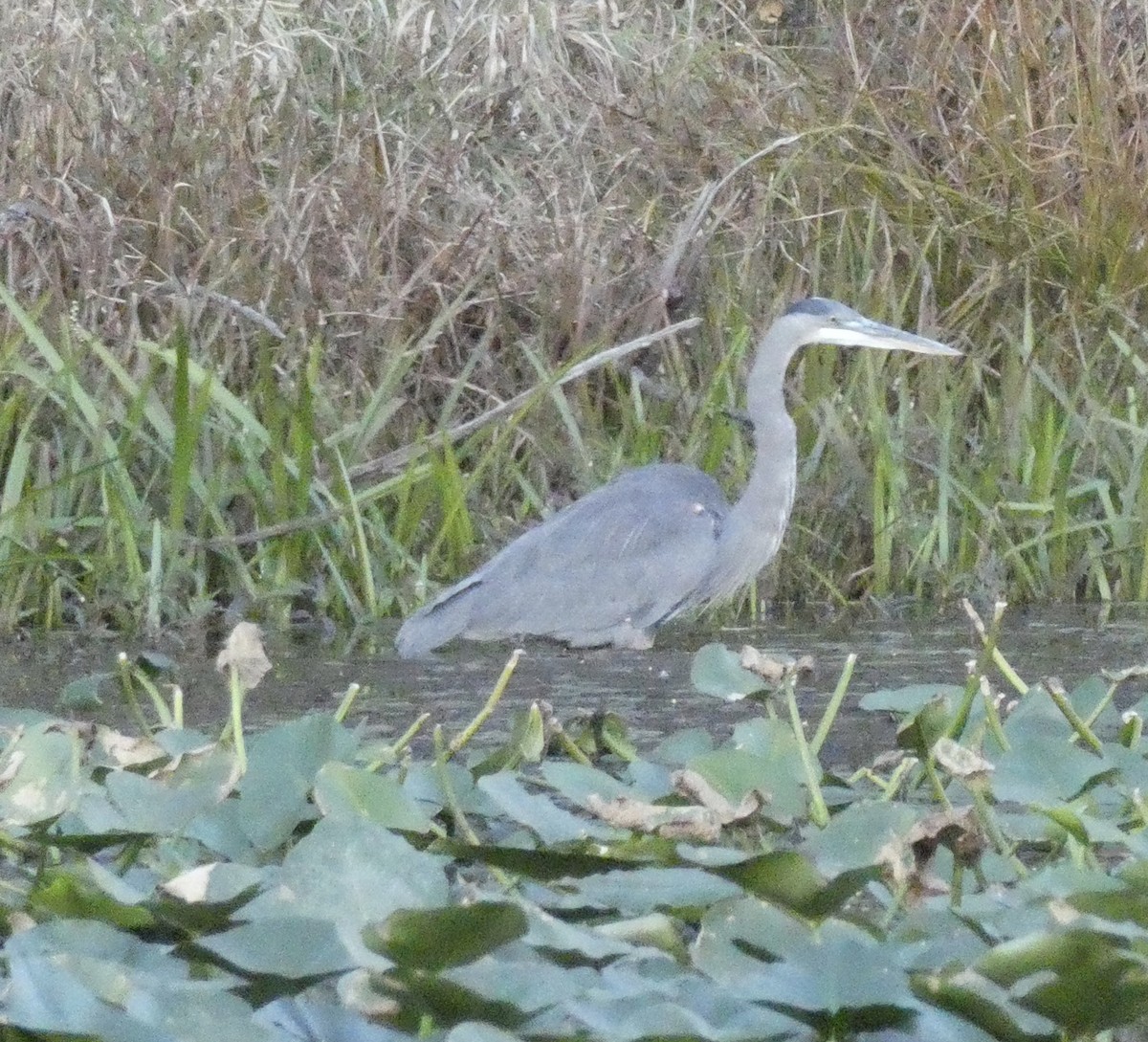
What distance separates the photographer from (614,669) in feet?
17.6

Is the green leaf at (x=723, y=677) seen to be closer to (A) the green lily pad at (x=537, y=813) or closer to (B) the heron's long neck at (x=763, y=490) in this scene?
(A) the green lily pad at (x=537, y=813)

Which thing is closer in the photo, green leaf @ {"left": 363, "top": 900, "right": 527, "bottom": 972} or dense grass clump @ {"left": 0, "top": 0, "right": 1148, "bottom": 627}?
green leaf @ {"left": 363, "top": 900, "right": 527, "bottom": 972}

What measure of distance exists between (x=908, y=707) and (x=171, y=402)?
3382 mm

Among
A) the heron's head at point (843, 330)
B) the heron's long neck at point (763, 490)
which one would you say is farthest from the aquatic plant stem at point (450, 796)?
the heron's head at point (843, 330)

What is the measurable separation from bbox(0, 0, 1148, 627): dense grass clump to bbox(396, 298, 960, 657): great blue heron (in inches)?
8.8

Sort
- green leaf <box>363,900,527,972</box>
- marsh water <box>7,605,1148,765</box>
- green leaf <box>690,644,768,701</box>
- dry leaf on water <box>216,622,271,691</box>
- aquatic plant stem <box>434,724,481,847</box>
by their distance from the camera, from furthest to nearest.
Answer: marsh water <box>7,605,1148,765</box>
green leaf <box>690,644,768,701</box>
dry leaf on water <box>216,622,271,691</box>
aquatic plant stem <box>434,724,481,847</box>
green leaf <box>363,900,527,972</box>

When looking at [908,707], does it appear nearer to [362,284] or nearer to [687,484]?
[687,484]

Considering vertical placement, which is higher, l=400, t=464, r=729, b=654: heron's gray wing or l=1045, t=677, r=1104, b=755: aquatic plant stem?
l=1045, t=677, r=1104, b=755: aquatic plant stem

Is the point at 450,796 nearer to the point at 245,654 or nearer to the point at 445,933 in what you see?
the point at 245,654

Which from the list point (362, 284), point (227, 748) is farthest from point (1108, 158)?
point (227, 748)

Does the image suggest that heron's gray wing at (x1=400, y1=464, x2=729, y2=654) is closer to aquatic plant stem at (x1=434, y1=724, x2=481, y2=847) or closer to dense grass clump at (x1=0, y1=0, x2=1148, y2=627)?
dense grass clump at (x1=0, y1=0, x2=1148, y2=627)

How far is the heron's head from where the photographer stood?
18.3 ft

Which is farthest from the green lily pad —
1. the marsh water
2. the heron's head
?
the heron's head

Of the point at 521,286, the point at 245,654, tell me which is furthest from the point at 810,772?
the point at 521,286
